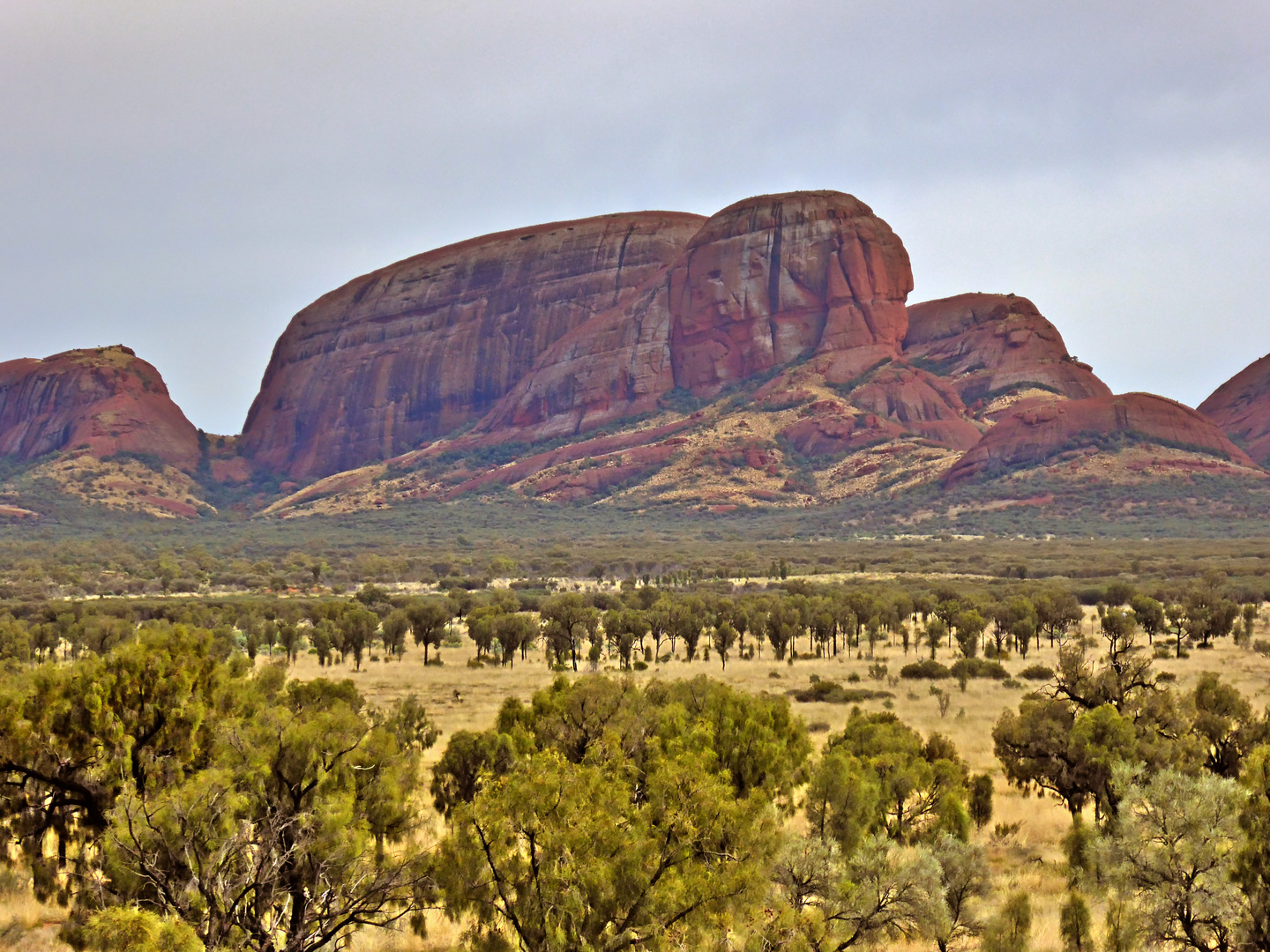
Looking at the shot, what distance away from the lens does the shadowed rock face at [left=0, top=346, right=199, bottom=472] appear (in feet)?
594

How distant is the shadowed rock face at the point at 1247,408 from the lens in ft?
504

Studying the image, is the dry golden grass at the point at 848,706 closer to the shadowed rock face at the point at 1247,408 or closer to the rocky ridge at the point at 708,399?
the rocky ridge at the point at 708,399

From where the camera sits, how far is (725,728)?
690 inches

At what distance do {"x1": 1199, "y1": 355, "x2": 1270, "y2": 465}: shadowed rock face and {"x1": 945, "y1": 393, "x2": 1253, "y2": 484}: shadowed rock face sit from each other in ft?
80.5

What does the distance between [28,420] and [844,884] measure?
213046mm

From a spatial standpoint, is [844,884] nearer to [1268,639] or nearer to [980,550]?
[1268,639]

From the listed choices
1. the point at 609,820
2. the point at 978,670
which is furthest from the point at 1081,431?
the point at 609,820

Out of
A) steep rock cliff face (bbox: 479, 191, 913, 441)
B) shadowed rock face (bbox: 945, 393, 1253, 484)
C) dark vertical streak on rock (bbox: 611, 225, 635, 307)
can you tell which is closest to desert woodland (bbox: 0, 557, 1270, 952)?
shadowed rock face (bbox: 945, 393, 1253, 484)

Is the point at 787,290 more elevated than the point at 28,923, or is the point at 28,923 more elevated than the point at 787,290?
the point at 787,290

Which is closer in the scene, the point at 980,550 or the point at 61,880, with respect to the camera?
the point at 61,880

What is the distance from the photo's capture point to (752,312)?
162 metres

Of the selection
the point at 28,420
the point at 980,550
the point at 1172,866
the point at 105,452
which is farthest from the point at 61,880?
the point at 28,420

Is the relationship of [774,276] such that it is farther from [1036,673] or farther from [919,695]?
[919,695]

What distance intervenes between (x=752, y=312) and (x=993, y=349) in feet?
116
